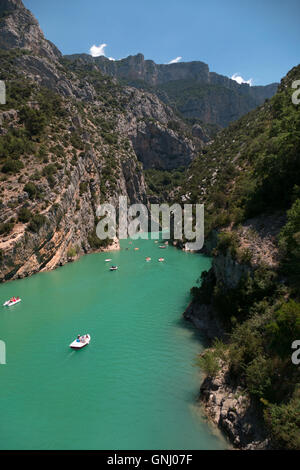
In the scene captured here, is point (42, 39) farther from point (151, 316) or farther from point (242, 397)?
point (242, 397)

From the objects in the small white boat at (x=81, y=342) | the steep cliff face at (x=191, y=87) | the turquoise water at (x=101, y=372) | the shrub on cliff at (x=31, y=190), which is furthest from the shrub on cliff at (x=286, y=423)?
the steep cliff face at (x=191, y=87)

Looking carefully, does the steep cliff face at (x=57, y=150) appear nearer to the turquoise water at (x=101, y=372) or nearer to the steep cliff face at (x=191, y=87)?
the turquoise water at (x=101, y=372)

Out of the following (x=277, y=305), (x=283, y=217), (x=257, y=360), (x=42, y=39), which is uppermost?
(x=42, y=39)

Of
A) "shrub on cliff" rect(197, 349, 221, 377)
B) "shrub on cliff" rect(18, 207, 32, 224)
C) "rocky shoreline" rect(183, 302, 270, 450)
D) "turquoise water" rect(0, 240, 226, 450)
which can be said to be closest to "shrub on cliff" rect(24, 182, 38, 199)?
"shrub on cliff" rect(18, 207, 32, 224)

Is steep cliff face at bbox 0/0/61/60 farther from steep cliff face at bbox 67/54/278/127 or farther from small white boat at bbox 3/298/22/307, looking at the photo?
small white boat at bbox 3/298/22/307

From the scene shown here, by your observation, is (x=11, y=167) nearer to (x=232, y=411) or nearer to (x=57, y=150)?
(x=57, y=150)
